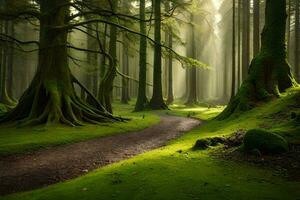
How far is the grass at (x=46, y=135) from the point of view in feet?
42.0

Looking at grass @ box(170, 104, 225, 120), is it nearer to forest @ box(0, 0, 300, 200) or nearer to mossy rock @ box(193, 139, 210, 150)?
forest @ box(0, 0, 300, 200)

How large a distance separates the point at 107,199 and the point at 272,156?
15.4 feet

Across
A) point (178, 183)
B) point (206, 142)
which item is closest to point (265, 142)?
point (206, 142)

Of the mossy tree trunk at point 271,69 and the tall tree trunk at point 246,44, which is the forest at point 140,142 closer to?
the mossy tree trunk at point 271,69

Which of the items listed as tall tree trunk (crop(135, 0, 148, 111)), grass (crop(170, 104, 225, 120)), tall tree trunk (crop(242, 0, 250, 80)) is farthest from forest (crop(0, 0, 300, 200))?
tall tree trunk (crop(242, 0, 250, 80))

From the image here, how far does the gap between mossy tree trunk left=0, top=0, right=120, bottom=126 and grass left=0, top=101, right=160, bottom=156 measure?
1016 millimetres

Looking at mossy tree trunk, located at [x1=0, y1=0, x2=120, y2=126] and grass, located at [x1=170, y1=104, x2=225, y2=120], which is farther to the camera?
grass, located at [x1=170, y1=104, x2=225, y2=120]

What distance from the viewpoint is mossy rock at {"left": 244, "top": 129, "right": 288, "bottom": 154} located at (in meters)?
9.93

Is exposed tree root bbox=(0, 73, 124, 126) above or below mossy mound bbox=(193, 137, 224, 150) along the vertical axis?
above

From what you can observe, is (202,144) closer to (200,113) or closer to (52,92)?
(52,92)

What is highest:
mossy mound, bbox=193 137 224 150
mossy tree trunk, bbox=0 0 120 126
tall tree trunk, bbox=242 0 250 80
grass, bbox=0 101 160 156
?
tall tree trunk, bbox=242 0 250 80

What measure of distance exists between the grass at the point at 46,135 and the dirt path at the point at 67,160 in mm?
437

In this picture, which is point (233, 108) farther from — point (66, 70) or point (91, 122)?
point (66, 70)

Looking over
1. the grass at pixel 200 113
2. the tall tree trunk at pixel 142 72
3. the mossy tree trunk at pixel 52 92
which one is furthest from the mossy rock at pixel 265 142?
the tall tree trunk at pixel 142 72
